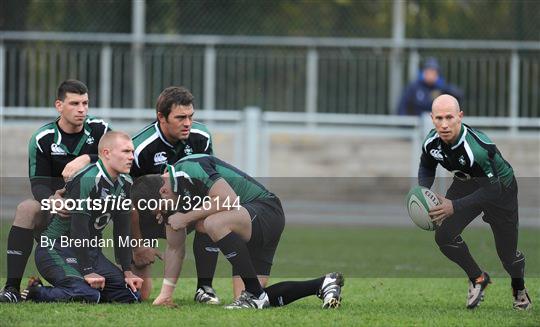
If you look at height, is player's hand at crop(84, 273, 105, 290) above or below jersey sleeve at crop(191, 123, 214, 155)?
below

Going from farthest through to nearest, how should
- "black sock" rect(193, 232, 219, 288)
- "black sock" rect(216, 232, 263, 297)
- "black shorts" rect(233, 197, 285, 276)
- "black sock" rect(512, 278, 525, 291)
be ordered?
"black sock" rect(193, 232, 219, 288)
"black sock" rect(512, 278, 525, 291)
"black shorts" rect(233, 197, 285, 276)
"black sock" rect(216, 232, 263, 297)

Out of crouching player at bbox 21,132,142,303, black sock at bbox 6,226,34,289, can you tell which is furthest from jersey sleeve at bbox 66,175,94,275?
black sock at bbox 6,226,34,289

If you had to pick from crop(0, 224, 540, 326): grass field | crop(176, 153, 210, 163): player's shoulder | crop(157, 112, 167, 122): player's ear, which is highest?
crop(157, 112, 167, 122): player's ear

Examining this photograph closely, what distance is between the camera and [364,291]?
31.6ft

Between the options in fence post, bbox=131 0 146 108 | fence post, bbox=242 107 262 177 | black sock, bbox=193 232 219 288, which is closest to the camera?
black sock, bbox=193 232 219 288

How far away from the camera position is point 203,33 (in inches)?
776

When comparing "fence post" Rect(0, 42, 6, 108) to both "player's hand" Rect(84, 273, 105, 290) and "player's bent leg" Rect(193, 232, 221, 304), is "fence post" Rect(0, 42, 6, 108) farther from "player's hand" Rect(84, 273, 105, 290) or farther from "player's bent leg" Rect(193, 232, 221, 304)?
"player's hand" Rect(84, 273, 105, 290)

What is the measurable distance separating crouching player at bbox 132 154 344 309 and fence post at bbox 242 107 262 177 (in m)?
8.49

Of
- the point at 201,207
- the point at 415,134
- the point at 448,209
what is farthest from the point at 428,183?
the point at 415,134

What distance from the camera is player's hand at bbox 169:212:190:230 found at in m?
8.27

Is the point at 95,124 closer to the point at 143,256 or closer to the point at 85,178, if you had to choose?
the point at 85,178

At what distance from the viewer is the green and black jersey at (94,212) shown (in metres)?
8.24

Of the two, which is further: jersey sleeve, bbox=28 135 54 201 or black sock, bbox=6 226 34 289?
jersey sleeve, bbox=28 135 54 201

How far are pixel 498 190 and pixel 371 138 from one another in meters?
9.42
